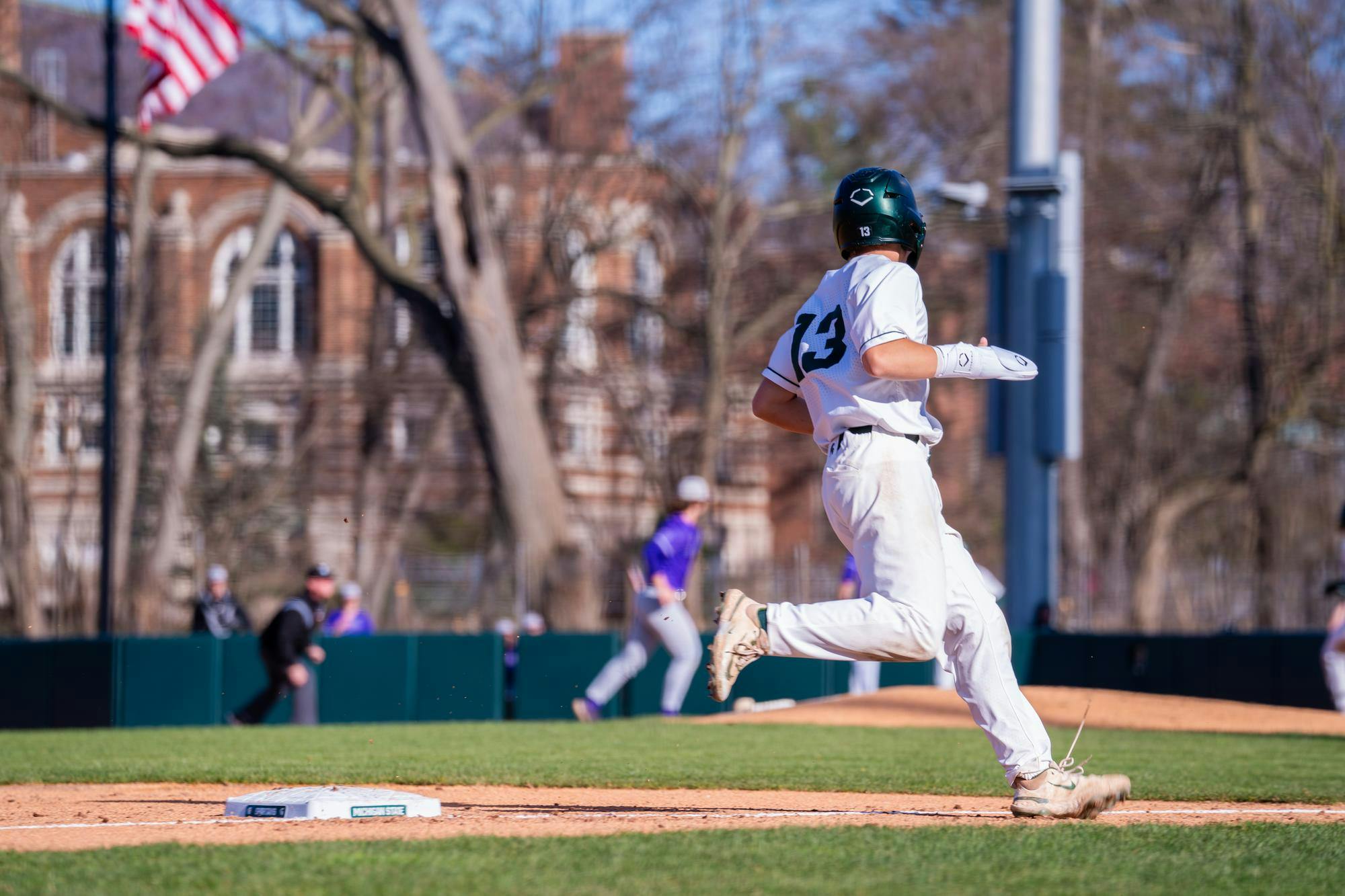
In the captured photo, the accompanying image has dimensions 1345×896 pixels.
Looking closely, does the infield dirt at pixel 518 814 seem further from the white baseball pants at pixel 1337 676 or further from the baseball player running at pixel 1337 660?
the white baseball pants at pixel 1337 676

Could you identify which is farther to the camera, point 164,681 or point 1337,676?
point 164,681

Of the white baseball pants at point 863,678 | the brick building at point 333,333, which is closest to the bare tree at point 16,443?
the brick building at point 333,333

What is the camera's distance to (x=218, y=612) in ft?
63.9

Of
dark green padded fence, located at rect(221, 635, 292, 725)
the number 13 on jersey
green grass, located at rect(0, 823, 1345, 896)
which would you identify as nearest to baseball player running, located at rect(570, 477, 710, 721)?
dark green padded fence, located at rect(221, 635, 292, 725)

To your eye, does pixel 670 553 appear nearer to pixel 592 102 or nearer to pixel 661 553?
pixel 661 553

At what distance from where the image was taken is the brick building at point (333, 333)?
32594 mm

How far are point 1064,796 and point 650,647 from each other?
367 inches

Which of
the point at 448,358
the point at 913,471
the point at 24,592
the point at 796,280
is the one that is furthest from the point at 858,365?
the point at 796,280

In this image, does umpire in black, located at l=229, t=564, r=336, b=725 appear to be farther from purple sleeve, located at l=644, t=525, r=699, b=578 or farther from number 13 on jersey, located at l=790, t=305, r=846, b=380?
number 13 on jersey, located at l=790, t=305, r=846, b=380

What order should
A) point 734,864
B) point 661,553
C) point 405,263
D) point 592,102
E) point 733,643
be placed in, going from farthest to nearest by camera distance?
point 405,263 < point 592,102 < point 661,553 < point 733,643 < point 734,864

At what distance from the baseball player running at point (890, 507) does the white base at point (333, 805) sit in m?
1.60

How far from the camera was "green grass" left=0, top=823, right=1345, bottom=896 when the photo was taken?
480cm

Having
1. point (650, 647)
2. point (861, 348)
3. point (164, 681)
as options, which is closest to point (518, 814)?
point (861, 348)

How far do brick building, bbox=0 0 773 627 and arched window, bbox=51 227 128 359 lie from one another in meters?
0.08
